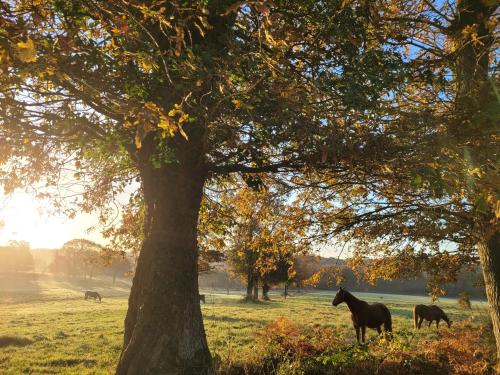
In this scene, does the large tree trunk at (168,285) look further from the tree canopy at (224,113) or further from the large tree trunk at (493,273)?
the large tree trunk at (493,273)

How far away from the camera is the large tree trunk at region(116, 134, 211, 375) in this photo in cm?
805

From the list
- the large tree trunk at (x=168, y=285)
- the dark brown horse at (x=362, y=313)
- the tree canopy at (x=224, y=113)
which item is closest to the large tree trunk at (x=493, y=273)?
the tree canopy at (x=224, y=113)

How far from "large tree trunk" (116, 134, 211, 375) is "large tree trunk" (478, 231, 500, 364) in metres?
8.15

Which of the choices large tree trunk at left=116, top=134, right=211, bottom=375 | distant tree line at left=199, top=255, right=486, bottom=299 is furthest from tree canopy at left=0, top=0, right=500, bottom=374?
distant tree line at left=199, top=255, right=486, bottom=299

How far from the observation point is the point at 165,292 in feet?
27.6

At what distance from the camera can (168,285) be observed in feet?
27.8

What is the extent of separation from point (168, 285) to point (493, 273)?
9.02 metres

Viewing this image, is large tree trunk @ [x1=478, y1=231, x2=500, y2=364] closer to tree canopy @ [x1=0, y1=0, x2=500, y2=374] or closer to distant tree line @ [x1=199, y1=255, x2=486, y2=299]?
tree canopy @ [x1=0, y1=0, x2=500, y2=374]

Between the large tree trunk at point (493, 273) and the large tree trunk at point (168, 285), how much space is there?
815 cm

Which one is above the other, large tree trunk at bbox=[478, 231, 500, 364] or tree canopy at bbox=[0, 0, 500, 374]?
tree canopy at bbox=[0, 0, 500, 374]

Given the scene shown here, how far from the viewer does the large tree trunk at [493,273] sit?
437 inches

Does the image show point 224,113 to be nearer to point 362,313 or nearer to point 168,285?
point 168,285

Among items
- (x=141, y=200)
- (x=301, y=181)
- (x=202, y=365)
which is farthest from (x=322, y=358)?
(x=141, y=200)

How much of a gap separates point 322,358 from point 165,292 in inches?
173
